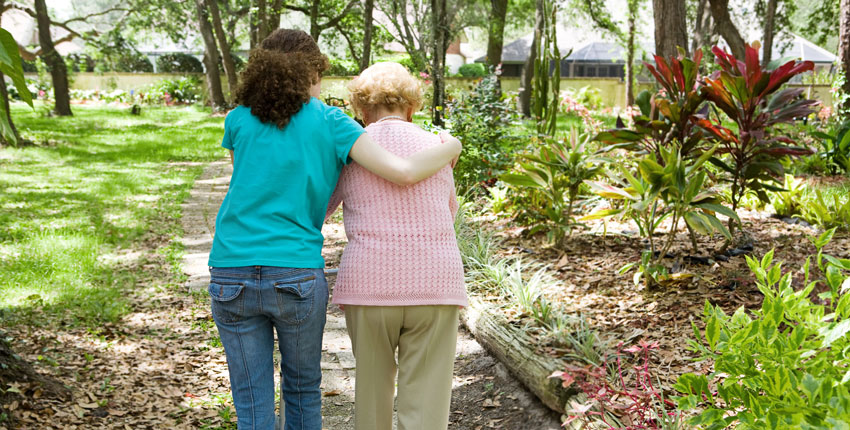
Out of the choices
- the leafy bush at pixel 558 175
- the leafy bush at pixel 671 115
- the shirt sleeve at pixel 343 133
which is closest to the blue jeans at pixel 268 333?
the shirt sleeve at pixel 343 133

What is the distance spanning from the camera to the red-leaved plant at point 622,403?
2516 millimetres

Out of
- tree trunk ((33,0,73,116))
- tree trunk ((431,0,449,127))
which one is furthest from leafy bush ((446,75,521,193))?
tree trunk ((33,0,73,116))

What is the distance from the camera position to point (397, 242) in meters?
2.25

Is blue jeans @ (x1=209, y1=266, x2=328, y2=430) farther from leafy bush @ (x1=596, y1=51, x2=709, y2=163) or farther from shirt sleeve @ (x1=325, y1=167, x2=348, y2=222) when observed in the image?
leafy bush @ (x1=596, y1=51, x2=709, y2=163)

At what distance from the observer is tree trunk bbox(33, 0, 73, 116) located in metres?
16.7

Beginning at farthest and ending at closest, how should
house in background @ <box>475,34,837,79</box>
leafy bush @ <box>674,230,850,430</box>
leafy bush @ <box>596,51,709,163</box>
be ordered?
house in background @ <box>475,34,837,79</box>
leafy bush @ <box>596,51,709,163</box>
leafy bush @ <box>674,230,850,430</box>

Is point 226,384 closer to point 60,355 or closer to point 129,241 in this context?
point 60,355

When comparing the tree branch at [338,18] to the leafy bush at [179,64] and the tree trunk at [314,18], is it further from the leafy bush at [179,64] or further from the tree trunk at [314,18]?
the leafy bush at [179,64]

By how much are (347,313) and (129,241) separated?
459 centimetres

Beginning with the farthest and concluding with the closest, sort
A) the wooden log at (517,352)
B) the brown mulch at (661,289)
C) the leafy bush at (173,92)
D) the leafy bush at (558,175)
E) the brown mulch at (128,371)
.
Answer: the leafy bush at (173,92) < the leafy bush at (558,175) < the brown mulch at (661,289) < the wooden log at (517,352) < the brown mulch at (128,371)

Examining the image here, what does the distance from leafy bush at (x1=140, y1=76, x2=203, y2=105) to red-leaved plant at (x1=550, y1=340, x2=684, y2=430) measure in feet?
82.6

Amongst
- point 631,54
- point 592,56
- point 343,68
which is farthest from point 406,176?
point 592,56

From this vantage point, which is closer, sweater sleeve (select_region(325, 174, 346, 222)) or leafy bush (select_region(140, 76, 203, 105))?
sweater sleeve (select_region(325, 174, 346, 222))

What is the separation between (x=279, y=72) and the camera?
2.13 metres
